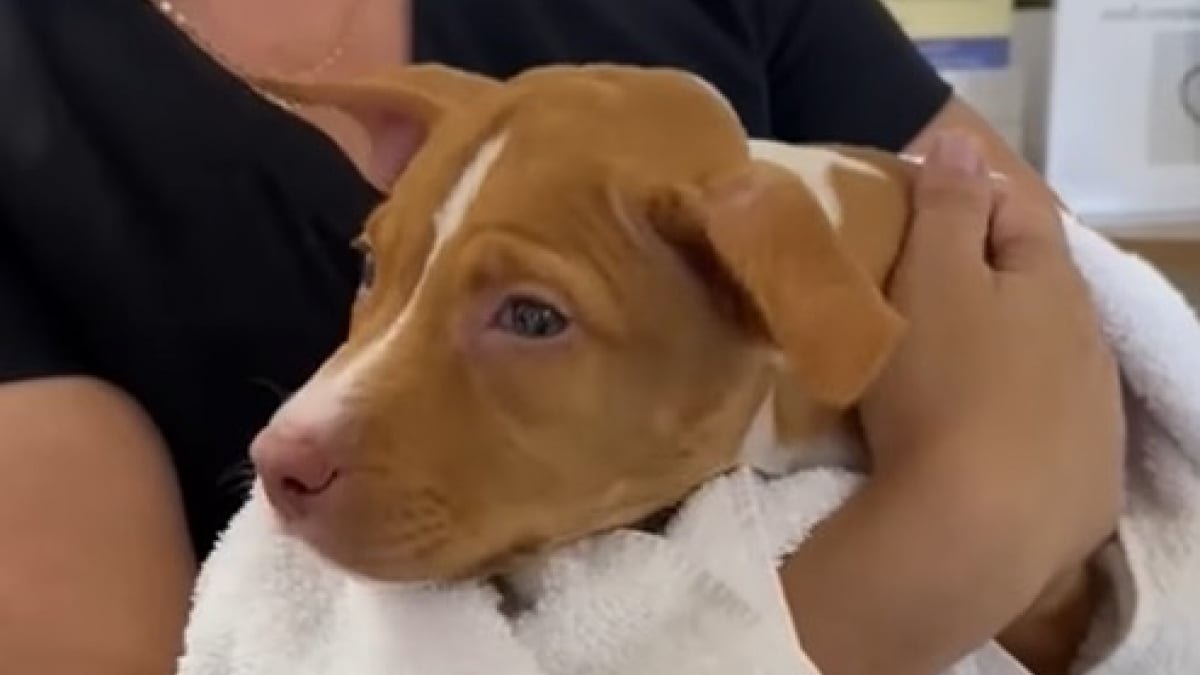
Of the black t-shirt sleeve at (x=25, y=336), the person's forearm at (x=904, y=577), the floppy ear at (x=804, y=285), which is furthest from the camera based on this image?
the black t-shirt sleeve at (x=25, y=336)

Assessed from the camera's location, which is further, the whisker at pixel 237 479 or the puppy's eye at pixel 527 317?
the whisker at pixel 237 479

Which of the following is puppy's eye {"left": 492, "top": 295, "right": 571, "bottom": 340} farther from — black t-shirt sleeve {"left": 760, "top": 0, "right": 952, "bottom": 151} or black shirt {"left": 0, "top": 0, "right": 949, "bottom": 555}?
black t-shirt sleeve {"left": 760, "top": 0, "right": 952, "bottom": 151}

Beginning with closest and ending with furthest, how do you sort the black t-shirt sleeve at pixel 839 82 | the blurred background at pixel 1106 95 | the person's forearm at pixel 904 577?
the person's forearm at pixel 904 577, the black t-shirt sleeve at pixel 839 82, the blurred background at pixel 1106 95

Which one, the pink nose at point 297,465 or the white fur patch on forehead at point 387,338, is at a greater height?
the white fur patch on forehead at point 387,338

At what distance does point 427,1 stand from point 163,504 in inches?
9.9

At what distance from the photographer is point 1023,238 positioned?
3.07 feet

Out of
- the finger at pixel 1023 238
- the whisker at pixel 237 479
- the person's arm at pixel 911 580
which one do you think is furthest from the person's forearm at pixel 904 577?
the whisker at pixel 237 479

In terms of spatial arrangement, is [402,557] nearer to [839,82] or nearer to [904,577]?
[904,577]

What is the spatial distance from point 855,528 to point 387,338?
18cm

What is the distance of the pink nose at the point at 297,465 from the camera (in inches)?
29.3

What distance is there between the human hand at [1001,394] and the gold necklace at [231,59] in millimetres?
262

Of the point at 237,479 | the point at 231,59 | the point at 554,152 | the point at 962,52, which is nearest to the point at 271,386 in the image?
the point at 237,479

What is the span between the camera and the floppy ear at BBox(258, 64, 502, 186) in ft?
2.87

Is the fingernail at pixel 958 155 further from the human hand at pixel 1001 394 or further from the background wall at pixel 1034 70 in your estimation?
the background wall at pixel 1034 70
